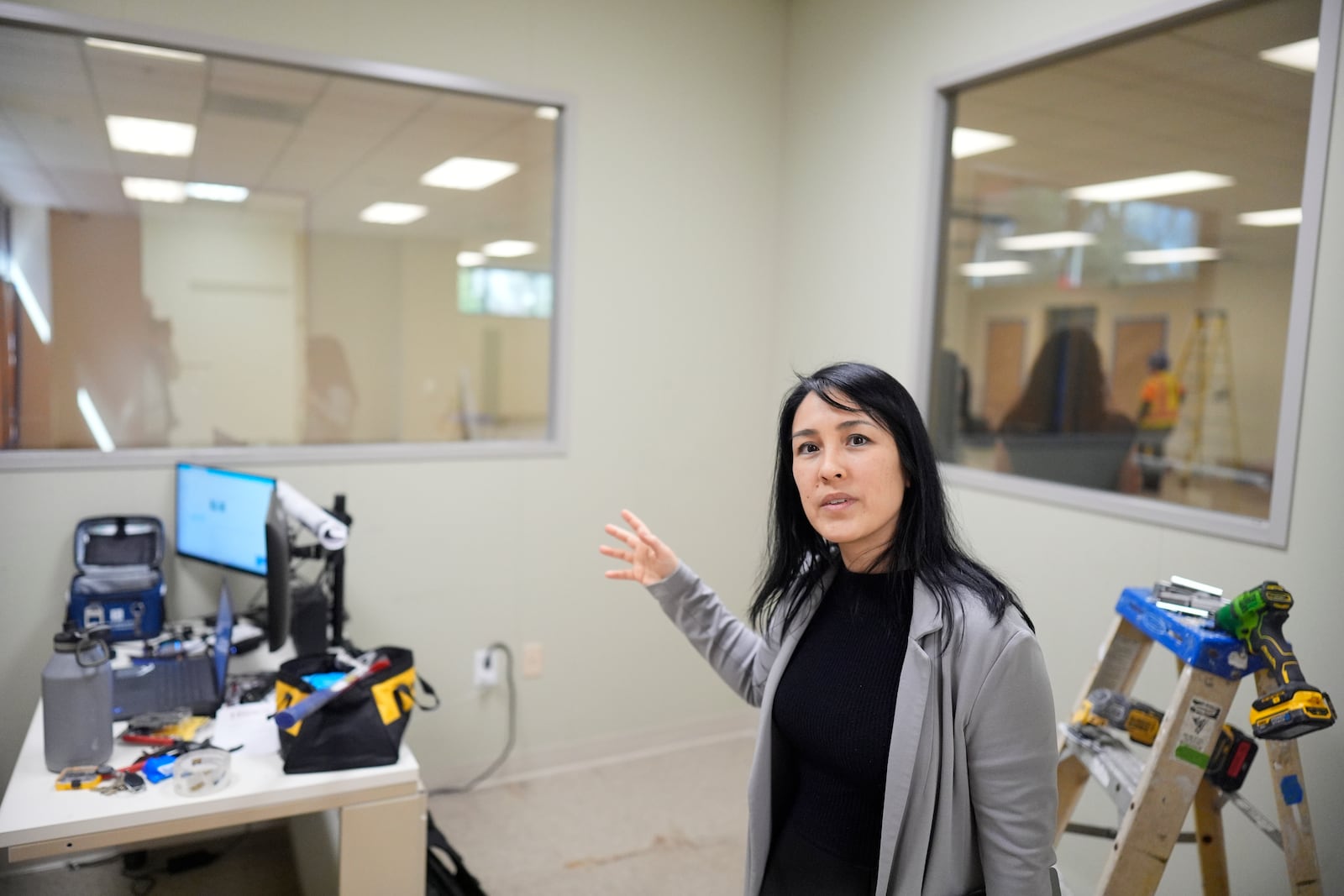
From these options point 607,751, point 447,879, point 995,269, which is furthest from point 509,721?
point 995,269

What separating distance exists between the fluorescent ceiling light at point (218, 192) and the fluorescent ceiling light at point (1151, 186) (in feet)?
8.21

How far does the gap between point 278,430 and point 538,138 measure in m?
1.34

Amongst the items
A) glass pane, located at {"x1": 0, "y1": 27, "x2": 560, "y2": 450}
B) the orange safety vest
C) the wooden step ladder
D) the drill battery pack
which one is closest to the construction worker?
the orange safety vest

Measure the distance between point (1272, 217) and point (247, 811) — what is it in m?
2.59

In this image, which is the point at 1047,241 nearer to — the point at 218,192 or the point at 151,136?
the point at 218,192

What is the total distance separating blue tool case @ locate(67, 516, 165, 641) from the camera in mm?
2477

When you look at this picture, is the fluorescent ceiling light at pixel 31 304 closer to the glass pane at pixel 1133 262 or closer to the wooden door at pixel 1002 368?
the glass pane at pixel 1133 262

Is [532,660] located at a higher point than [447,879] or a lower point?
higher

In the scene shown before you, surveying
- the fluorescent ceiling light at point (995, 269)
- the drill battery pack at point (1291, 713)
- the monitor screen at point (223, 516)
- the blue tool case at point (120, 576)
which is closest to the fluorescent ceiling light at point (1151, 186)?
the fluorescent ceiling light at point (995, 269)

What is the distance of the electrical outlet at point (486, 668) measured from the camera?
323 centimetres

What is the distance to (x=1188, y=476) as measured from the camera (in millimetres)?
2348

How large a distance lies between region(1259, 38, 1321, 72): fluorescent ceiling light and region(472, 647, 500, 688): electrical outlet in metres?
2.84

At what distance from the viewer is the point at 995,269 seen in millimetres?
2961

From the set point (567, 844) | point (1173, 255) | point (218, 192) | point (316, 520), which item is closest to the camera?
point (316, 520)
